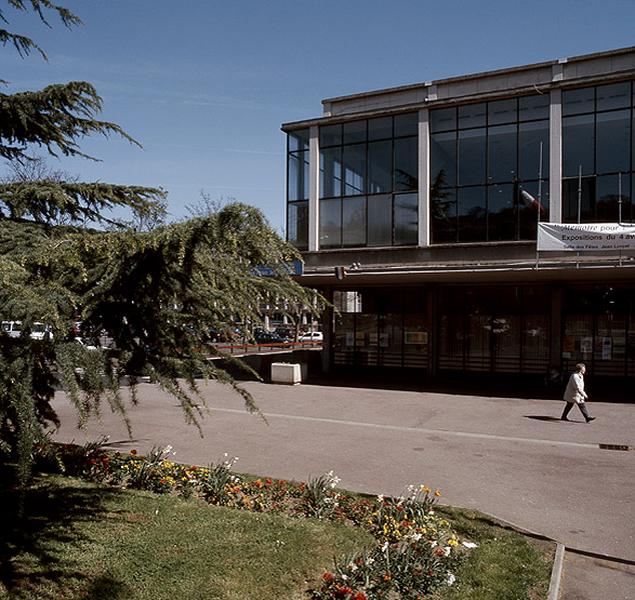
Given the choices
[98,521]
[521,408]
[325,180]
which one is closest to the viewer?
[98,521]

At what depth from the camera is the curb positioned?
5.62 metres

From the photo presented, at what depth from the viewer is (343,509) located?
25.2 ft

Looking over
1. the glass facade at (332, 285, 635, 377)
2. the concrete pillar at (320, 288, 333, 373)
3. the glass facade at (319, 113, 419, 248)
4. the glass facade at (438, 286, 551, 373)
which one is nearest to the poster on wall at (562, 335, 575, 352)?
the glass facade at (332, 285, 635, 377)

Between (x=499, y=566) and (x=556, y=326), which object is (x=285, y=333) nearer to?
(x=556, y=326)

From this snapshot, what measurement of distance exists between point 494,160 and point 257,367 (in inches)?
505

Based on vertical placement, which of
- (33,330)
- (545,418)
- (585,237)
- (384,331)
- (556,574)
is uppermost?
(585,237)

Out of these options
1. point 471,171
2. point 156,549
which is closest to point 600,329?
point 471,171

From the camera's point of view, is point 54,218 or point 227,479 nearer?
point 54,218

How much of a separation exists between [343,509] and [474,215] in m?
16.2

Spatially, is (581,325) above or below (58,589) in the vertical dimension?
above

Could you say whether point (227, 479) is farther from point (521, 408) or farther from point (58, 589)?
point (521, 408)

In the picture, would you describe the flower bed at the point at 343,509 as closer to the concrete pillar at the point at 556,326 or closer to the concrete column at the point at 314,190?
the concrete column at the point at 314,190

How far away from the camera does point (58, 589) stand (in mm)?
5422

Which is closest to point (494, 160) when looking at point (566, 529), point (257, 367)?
point (257, 367)
